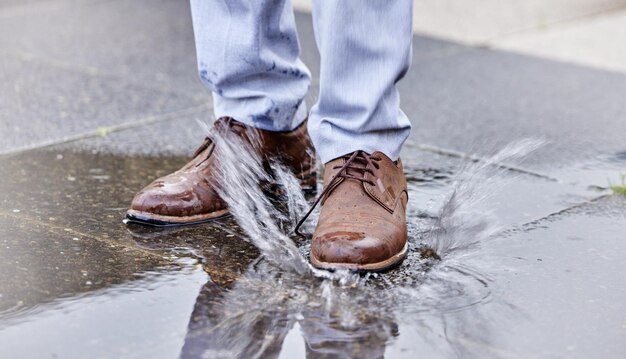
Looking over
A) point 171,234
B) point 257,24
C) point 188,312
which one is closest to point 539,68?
point 257,24

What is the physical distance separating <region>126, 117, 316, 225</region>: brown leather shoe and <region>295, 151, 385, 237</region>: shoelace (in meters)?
0.24

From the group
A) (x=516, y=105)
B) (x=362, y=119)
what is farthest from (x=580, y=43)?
(x=362, y=119)

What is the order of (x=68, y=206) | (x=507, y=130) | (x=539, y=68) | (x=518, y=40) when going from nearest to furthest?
(x=68, y=206) → (x=507, y=130) → (x=539, y=68) → (x=518, y=40)

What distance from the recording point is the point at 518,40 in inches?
165

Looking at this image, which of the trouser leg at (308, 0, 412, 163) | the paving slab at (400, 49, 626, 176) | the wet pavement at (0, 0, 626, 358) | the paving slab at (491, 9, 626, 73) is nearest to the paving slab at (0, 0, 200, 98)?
the wet pavement at (0, 0, 626, 358)

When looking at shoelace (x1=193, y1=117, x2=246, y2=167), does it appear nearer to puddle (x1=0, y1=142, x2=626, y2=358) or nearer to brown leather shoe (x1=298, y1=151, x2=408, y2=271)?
puddle (x1=0, y1=142, x2=626, y2=358)

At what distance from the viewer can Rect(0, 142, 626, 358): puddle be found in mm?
1504

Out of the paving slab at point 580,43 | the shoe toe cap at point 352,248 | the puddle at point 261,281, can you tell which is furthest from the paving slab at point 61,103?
the paving slab at point 580,43

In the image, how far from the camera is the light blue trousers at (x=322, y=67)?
6.19 ft

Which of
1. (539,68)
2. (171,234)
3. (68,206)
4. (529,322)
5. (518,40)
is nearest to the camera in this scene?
(529,322)

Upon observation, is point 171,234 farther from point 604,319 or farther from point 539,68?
point 539,68

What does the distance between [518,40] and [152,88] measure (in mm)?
1794

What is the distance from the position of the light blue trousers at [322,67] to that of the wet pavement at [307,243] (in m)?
0.26

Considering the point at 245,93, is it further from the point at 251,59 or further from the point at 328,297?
the point at 328,297
